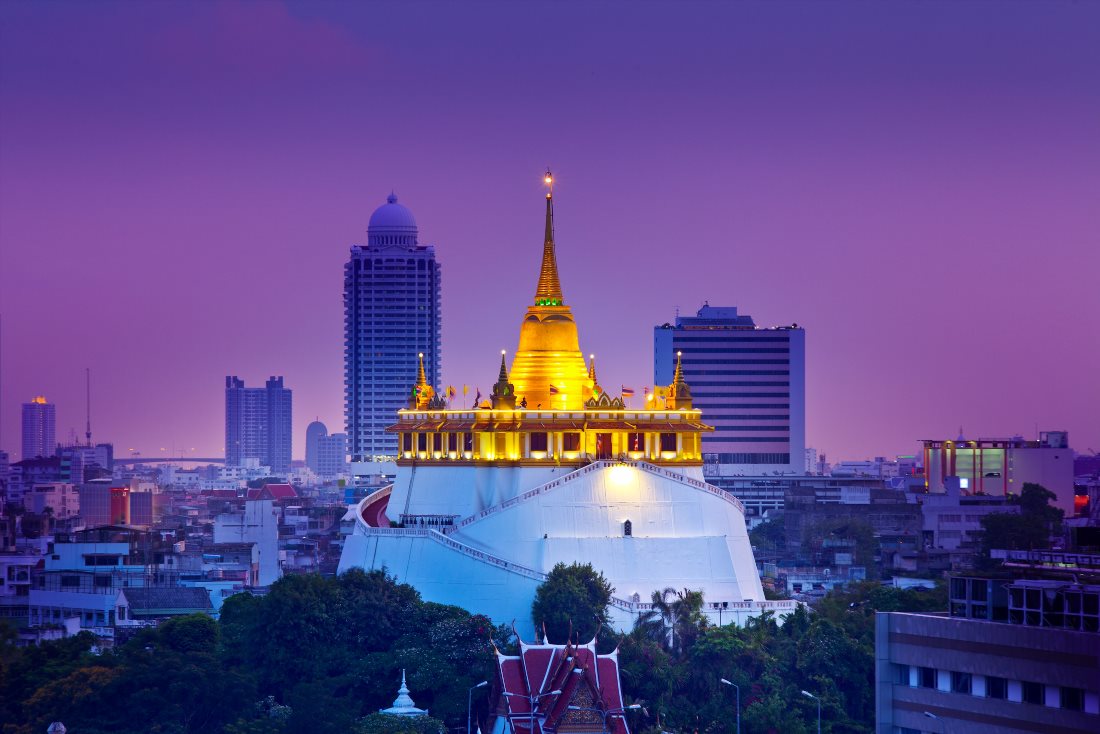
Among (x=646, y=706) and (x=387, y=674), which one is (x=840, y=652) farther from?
(x=387, y=674)

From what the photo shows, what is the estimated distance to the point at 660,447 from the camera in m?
150

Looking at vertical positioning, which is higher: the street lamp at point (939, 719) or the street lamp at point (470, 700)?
the street lamp at point (939, 719)

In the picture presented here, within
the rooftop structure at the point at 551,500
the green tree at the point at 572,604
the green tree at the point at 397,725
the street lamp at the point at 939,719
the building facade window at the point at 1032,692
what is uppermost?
the rooftop structure at the point at 551,500

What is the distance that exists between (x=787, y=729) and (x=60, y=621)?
71.6 metres

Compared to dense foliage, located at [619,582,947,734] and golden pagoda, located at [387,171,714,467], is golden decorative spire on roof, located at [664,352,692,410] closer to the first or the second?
golden pagoda, located at [387,171,714,467]

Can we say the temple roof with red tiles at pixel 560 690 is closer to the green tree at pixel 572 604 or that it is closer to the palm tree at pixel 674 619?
the green tree at pixel 572 604

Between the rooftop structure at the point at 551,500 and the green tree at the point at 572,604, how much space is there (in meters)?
1.52

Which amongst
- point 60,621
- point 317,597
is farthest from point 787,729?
point 60,621

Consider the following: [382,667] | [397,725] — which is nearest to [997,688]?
[397,725]

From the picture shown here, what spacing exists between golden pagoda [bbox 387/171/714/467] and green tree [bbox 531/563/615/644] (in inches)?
406

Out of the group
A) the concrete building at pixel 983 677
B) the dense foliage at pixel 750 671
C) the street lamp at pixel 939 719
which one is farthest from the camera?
the dense foliage at pixel 750 671

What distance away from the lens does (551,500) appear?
14488 centimetres

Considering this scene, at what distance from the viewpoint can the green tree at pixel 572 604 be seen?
136000 mm

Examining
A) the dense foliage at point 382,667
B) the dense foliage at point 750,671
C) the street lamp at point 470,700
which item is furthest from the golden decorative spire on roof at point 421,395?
the street lamp at point 470,700
